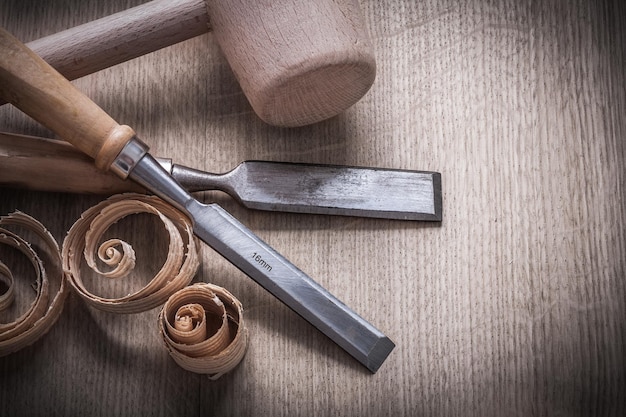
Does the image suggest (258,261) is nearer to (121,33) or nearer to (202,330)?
(202,330)

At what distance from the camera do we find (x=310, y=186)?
0.91 meters

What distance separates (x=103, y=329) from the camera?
912 mm

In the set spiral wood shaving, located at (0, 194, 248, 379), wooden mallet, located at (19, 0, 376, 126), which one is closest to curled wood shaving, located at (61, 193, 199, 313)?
spiral wood shaving, located at (0, 194, 248, 379)

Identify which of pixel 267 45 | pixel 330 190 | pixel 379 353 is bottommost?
pixel 379 353

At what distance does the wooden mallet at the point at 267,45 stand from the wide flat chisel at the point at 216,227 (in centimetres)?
8

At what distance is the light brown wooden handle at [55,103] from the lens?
80 cm

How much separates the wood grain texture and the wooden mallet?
0.32ft

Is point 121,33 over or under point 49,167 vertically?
over

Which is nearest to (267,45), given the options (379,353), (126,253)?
(126,253)

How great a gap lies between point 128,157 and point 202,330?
0.80ft

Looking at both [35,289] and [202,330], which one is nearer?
[202,330]

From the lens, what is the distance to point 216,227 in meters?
0.85

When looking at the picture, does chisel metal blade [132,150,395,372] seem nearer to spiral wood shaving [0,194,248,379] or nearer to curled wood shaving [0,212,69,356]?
spiral wood shaving [0,194,248,379]

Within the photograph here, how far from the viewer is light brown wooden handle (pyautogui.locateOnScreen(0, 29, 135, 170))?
0.80 m
